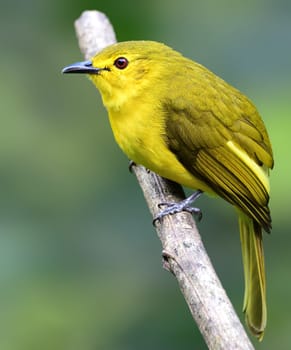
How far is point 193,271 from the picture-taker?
11.4ft

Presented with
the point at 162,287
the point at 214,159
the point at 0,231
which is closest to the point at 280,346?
the point at 162,287

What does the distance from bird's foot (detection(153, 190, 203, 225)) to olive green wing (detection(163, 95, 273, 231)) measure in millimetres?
100

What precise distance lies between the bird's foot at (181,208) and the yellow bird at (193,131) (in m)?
0.02

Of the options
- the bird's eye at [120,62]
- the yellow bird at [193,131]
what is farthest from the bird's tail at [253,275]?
the bird's eye at [120,62]

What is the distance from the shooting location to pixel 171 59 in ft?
14.5

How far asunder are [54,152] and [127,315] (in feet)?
3.06

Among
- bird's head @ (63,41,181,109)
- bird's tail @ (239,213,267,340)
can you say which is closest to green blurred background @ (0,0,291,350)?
bird's tail @ (239,213,267,340)

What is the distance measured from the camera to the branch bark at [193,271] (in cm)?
306

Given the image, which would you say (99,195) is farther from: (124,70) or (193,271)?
(193,271)

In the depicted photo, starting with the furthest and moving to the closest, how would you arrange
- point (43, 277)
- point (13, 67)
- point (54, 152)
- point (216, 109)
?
point (13, 67)
point (54, 152)
point (216, 109)
point (43, 277)

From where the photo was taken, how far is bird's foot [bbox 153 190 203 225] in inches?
160

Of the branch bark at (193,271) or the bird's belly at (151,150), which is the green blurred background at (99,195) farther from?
the bird's belly at (151,150)

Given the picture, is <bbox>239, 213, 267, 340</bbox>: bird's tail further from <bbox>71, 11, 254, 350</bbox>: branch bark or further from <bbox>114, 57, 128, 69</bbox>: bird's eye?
<bbox>114, 57, 128, 69</bbox>: bird's eye

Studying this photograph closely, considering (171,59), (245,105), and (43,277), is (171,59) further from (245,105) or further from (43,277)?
(43,277)
